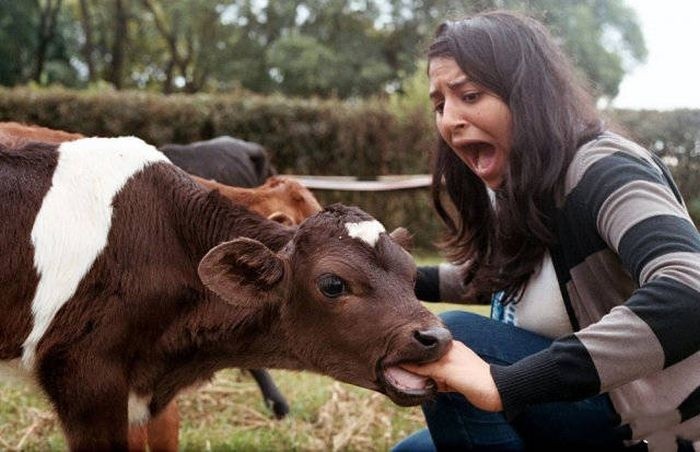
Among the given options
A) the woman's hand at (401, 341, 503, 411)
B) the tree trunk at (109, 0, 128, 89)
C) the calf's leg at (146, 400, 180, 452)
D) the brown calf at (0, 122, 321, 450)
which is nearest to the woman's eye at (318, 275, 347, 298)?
the woman's hand at (401, 341, 503, 411)

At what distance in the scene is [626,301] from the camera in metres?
2.57

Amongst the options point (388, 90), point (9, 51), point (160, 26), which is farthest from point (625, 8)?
point (9, 51)

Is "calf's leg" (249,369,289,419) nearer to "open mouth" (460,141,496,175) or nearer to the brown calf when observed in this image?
the brown calf

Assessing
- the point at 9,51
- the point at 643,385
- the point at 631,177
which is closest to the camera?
the point at 631,177

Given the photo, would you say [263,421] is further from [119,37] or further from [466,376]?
[119,37]

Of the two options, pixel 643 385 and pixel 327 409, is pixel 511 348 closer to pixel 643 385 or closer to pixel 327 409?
pixel 643 385

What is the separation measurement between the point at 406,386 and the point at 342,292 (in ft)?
1.32

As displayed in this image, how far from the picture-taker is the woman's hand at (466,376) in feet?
8.14

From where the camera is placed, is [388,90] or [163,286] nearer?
[163,286]

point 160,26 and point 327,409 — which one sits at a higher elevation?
point 327,409

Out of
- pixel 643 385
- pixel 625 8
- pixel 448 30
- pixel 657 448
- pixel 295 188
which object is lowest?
pixel 625 8

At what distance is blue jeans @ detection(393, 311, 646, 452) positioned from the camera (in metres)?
3.09

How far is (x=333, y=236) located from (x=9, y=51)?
28955 mm

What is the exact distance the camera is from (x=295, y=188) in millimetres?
5398
